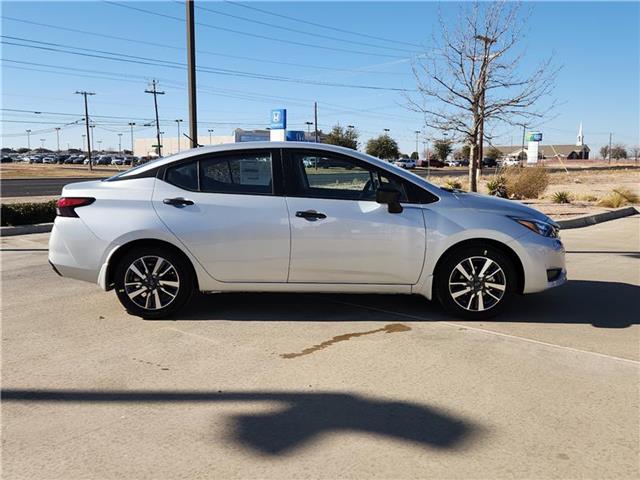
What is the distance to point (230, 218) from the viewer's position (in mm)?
5203

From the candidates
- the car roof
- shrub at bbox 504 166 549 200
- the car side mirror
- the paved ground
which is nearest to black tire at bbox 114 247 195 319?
the paved ground

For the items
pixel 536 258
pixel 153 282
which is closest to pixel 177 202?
pixel 153 282

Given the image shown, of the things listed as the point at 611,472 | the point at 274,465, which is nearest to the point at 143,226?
the point at 274,465

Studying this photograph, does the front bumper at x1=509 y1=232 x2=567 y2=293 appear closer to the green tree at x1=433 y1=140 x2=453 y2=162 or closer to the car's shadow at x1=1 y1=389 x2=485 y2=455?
the car's shadow at x1=1 y1=389 x2=485 y2=455

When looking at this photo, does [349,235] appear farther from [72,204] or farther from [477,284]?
[72,204]

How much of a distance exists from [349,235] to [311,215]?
1.31ft

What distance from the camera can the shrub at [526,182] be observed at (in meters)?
20.1

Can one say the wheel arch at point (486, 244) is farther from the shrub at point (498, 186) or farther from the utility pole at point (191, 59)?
the shrub at point (498, 186)

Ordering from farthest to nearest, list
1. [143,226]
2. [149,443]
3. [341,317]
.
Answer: [341,317], [143,226], [149,443]

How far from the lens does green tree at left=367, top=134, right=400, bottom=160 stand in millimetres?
91062

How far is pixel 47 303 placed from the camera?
6027 millimetres

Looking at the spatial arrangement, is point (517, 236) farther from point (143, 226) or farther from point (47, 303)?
point (47, 303)

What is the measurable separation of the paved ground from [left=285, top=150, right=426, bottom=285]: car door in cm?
50

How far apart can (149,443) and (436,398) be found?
6.02 ft
